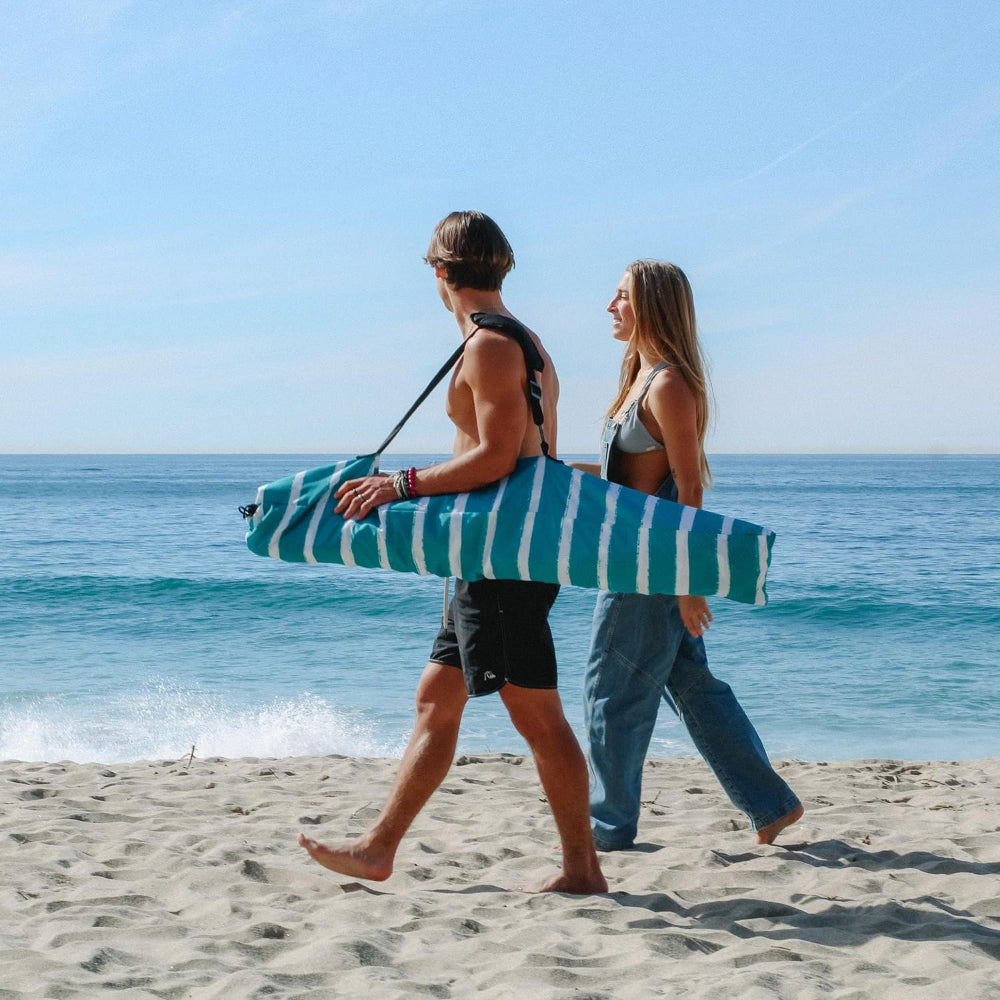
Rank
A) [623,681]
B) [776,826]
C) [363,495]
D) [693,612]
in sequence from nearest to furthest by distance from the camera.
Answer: [363,495] → [693,612] → [623,681] → [776,826]

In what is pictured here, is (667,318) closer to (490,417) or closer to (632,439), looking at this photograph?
(632,439)

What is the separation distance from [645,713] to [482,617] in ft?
3.00

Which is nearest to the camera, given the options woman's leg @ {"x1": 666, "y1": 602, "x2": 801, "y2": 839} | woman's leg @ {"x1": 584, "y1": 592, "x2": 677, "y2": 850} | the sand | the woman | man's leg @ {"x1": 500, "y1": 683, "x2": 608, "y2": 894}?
the sand

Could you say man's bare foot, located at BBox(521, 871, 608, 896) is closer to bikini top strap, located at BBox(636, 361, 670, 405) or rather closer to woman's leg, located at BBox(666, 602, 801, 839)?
woman's leg, located at BBox(666, 602, 801, 839)

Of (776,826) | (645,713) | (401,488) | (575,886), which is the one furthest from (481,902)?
(401,488)

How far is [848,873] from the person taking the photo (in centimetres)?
351

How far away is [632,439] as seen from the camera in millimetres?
3473

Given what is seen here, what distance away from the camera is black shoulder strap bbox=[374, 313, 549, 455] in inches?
115

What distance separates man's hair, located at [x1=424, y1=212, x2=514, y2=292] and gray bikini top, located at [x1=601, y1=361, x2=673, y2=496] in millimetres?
696

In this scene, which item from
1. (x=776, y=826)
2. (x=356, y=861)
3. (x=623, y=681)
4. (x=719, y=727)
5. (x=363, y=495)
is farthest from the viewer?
(x=776, y=826)

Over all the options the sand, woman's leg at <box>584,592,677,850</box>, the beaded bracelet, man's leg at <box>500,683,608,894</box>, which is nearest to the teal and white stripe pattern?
the beaded bracelet

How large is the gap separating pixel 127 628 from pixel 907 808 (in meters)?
12.2

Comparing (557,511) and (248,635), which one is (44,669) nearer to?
(248,635)

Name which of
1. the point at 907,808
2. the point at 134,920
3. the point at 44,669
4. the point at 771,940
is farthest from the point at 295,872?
the point at 44,669
